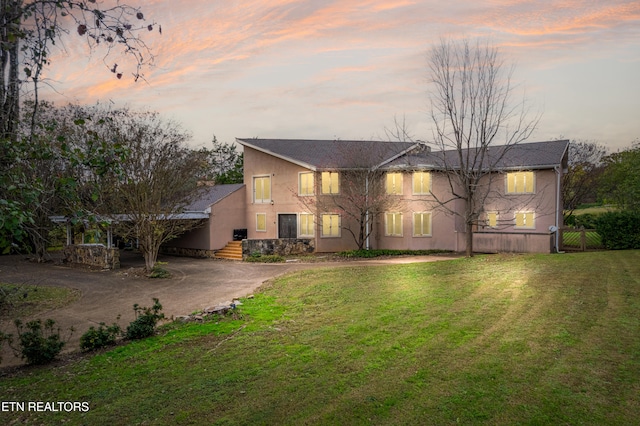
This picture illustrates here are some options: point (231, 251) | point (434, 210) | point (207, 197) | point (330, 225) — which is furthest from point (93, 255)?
point (434, 210)

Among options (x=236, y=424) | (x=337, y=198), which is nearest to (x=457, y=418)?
(x=236, y=424)

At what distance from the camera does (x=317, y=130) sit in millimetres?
40156

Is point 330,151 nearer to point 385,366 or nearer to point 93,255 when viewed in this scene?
point 93,255

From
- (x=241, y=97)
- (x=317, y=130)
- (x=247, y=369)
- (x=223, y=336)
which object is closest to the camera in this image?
(x=247, y=369)

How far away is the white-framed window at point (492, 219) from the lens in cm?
2602

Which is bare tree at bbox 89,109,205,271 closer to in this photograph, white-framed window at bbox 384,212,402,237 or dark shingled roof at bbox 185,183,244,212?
dark shingled roof at bbox 185,183,244,212

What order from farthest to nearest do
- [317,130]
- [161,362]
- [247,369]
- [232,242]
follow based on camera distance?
[317,130] < [232,242] < [161,362] < [247,369]

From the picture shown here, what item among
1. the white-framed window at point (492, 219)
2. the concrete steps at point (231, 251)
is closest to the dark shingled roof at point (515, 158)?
the white-framed window at point (492, 219)

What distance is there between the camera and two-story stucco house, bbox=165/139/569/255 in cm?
2497

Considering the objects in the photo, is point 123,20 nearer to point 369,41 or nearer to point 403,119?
point 369,41

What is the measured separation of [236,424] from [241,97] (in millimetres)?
23200

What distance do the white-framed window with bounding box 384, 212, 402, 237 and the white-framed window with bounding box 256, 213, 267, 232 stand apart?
7831 millimetres

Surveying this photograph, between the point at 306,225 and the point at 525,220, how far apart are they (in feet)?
41.9

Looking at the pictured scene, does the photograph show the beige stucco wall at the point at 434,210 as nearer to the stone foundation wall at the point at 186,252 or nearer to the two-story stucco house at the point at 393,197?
the two-story stucco house at the point at 393,197
